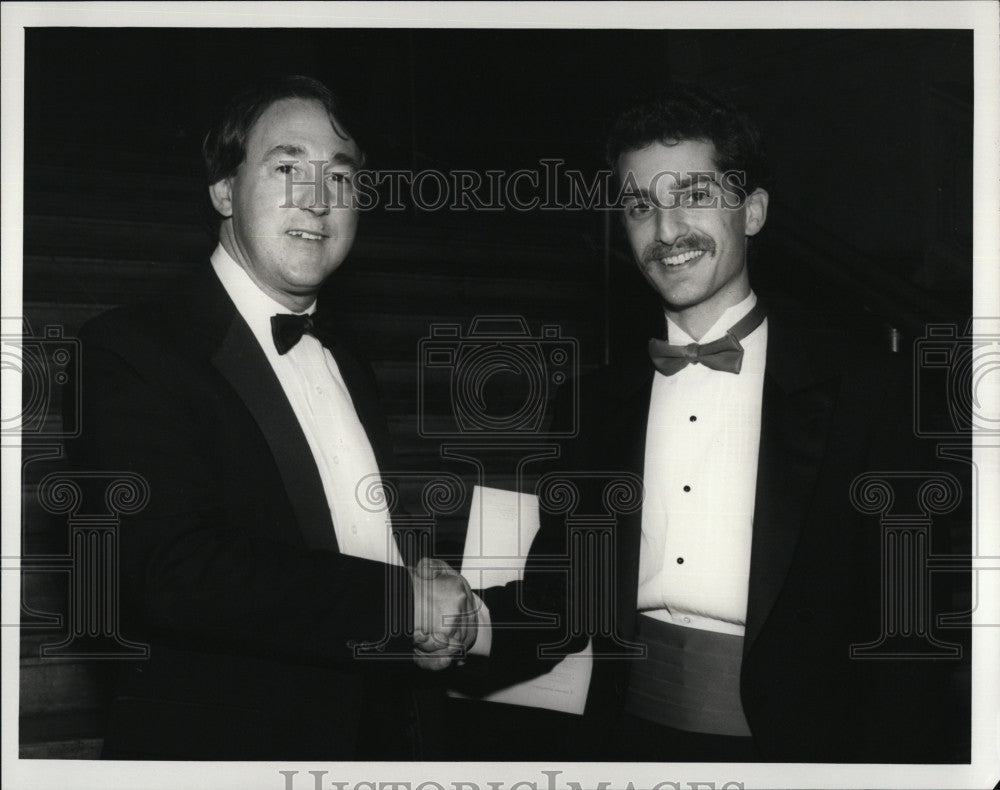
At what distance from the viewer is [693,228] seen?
2314 millimetres

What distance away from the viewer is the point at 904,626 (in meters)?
2.35

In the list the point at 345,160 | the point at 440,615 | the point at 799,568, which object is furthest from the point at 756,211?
the point at 440,615

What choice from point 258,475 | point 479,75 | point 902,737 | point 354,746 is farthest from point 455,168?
point 902,737

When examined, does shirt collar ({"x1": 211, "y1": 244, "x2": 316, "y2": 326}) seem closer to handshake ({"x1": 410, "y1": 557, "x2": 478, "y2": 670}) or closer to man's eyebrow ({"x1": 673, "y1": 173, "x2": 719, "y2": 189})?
handshake ({"x1": 410, "y1": 557, "x2": 478, "y2": 670})

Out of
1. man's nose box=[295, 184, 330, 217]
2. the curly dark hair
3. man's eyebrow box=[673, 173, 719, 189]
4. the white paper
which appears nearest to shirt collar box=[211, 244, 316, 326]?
man's nose box=[295, 184, 330, 217]

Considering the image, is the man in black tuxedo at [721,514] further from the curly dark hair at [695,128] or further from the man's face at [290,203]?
the man's face at [290,203]

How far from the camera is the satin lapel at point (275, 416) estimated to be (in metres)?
2.25

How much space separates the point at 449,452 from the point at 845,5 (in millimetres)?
1377

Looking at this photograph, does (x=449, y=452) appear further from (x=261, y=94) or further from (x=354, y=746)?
(x=261, y=94)

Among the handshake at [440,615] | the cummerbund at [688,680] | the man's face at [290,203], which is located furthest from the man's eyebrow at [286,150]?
the cummerbund at [688,680]

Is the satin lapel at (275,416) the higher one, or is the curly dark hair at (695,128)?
the curly dark hair at (695,128)

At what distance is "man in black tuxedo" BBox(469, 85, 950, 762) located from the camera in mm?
2281

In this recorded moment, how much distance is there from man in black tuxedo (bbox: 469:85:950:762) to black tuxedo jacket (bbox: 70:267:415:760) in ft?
1.14

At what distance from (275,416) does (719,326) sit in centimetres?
101
